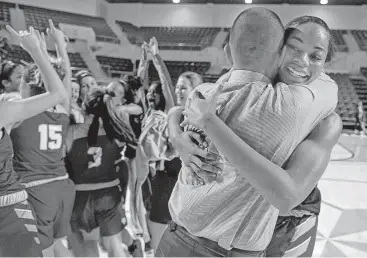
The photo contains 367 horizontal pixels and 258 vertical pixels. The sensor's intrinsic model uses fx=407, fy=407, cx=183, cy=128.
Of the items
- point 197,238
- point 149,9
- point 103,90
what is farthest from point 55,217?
point 149,9

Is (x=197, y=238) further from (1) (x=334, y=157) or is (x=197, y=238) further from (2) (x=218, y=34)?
(2) (x=218, y=34)

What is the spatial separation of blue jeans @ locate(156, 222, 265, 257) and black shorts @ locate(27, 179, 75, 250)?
1.46 meters

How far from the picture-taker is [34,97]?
163cm

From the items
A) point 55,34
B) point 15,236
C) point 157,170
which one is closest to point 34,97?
point 55,34

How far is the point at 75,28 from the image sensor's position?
15.3 meters

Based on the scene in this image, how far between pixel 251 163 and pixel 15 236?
1.33 meters

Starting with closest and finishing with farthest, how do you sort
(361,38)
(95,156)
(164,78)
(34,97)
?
(34,97)
(95,156)
(164,78)
(361,38)

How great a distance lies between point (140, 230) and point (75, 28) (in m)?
13.7

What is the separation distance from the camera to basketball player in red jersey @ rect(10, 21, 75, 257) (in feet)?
7.48

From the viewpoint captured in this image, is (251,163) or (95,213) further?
(95,213)

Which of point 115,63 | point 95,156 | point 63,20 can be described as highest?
point 95,156

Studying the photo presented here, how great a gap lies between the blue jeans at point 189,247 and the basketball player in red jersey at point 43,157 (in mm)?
1421

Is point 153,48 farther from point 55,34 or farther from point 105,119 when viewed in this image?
point 55,34

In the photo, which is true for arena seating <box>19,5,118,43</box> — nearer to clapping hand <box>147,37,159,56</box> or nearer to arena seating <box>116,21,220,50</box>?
arena seating <box>116,21,220,50</box>
